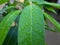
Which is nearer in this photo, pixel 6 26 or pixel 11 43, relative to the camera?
pixel 6 26

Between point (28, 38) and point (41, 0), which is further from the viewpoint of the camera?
point (41, 0)

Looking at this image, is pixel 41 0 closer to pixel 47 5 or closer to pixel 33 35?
pixel 47 5

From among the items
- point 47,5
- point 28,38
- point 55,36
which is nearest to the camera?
point 28,38

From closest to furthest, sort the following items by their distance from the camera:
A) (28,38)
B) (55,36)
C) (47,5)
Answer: (28,38), (47,5), (55,36)

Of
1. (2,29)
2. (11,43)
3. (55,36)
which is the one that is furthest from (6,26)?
(55,36)

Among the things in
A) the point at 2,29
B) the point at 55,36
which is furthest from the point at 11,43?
the point at 55,36

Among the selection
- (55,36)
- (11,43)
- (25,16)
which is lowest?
(55,36)

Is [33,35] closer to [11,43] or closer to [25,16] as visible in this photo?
[25,16]

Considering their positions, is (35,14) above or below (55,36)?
above

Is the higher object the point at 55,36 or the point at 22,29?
the point at 22,29
